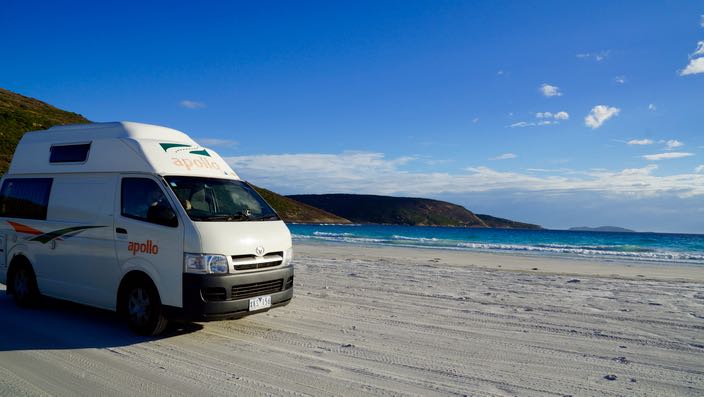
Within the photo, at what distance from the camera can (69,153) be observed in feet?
24.8

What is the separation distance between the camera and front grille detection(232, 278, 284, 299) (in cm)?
602

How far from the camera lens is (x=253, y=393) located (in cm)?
435

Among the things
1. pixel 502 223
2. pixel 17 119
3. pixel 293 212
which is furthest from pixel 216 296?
pixel 502 223

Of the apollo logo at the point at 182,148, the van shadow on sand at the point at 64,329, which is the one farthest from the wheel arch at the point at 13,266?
the apollo logo at the point at 182,148

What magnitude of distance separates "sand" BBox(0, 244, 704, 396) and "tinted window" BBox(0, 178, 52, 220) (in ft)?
5.33

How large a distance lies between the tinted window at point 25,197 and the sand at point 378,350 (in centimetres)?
162

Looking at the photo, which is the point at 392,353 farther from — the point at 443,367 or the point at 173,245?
the point at 173,245

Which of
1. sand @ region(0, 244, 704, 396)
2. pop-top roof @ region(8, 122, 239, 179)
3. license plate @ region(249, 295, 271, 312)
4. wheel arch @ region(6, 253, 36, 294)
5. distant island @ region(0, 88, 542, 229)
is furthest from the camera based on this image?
distant island @ region(0, 88, 542, 229)

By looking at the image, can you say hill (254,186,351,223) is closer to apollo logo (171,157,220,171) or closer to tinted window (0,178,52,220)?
tinted window (0,178,52,220)

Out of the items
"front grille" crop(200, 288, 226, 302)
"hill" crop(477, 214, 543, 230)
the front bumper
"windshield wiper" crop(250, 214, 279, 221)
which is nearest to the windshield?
"windshield wiper" crop(250, 214, 279, 221)

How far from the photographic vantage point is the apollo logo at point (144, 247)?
6125 millimetres

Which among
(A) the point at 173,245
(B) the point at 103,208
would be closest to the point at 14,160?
(B) the point at 103,208

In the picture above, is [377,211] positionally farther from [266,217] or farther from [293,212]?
[266,217]

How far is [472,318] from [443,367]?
280 cm
